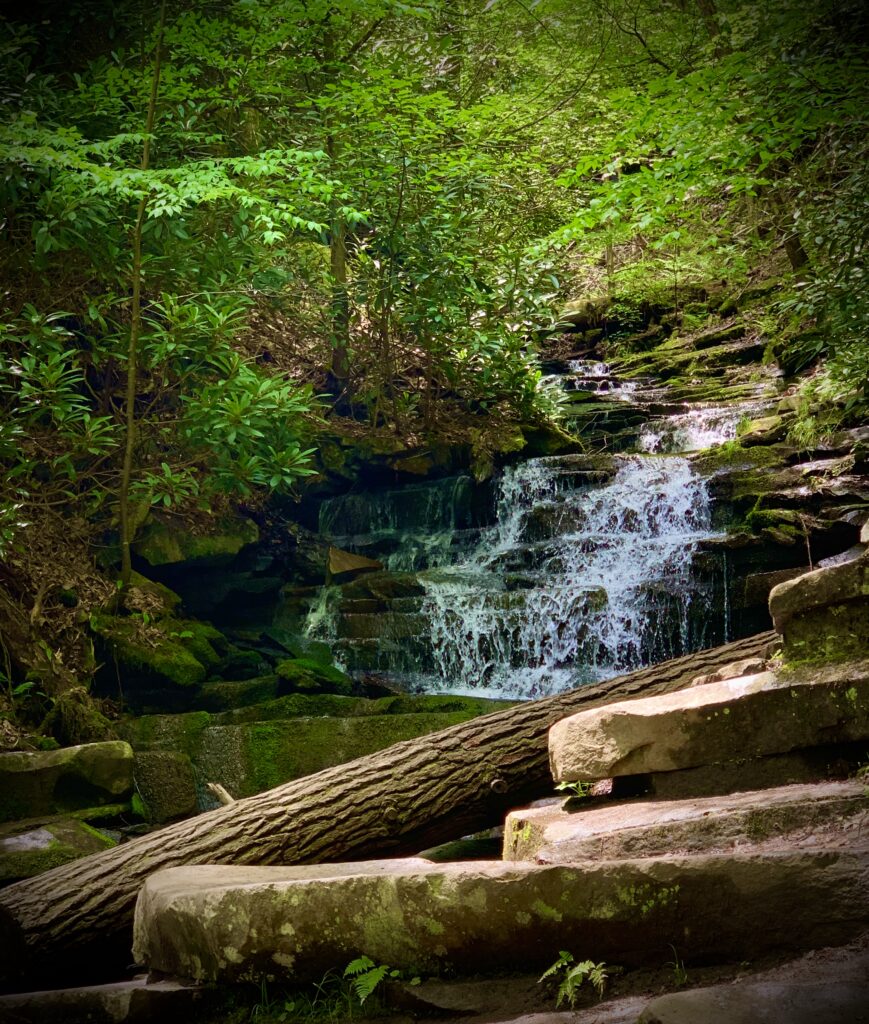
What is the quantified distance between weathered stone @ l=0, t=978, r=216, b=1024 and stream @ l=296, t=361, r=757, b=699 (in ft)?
18.4

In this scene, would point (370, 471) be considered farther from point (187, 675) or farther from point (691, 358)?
point (691, 358)

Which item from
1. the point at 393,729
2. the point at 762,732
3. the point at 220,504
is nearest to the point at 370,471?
the point at 220,504

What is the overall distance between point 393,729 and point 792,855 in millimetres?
4598

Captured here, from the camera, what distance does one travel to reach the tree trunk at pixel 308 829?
366 cm

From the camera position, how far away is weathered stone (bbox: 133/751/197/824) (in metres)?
6.12

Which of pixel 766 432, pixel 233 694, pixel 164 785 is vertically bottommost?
pixel 164 785

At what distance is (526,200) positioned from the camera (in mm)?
11688

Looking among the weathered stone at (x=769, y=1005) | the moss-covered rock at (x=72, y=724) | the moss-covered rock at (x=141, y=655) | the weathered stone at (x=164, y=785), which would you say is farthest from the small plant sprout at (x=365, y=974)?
the moss-covered rock at (x=141, y=655)

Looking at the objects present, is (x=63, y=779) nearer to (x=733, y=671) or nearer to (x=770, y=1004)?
(x=733, y=671)

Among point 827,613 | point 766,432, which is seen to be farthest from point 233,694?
point 766,432

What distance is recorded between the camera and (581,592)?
823 cm

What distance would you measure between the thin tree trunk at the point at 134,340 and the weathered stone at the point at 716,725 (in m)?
5.64

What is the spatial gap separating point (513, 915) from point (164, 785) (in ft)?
15.1

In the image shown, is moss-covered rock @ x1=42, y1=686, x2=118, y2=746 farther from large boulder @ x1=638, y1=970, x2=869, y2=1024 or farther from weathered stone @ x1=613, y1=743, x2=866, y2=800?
large boulder @ x1=638, y1=970, x2=869, y2=1024
